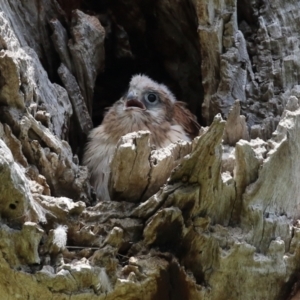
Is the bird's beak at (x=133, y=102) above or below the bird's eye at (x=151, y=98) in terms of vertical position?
below

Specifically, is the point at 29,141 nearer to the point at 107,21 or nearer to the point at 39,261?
the point at 39,261

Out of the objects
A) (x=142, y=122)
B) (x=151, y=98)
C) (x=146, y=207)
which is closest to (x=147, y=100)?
(x=151, y=98)

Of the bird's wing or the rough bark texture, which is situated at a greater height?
the bird's wing

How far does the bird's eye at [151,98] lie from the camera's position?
329 cm

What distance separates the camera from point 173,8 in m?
3.31

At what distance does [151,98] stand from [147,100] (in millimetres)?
28

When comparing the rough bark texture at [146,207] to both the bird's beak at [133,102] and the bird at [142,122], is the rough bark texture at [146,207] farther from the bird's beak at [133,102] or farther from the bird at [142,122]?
the bird's beak at [133,102]

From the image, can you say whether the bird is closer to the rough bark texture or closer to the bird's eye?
the bird's eye

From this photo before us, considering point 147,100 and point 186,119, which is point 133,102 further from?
point 186,119

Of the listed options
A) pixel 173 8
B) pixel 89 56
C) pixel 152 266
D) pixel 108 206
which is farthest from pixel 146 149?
pixel 173 8

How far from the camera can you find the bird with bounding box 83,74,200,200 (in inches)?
123

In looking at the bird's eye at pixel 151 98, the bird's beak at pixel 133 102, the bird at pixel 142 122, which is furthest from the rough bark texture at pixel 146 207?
the bird's eye at pixel 151 98

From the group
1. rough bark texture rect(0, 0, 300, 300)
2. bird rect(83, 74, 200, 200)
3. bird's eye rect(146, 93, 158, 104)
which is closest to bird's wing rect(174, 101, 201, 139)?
bird rect(83, 74, 200, 200)

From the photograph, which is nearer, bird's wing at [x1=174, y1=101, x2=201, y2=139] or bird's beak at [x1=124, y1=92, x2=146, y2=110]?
bird's beak at [x1=124, y1=92, x2=146, y2=110]
